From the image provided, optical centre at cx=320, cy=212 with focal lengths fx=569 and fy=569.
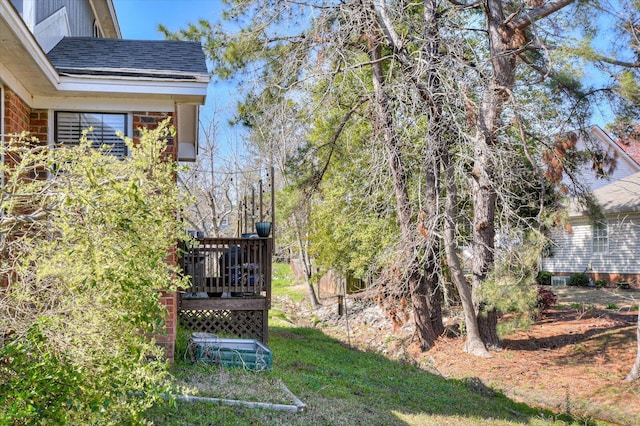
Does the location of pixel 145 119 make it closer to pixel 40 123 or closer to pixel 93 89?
pixel 93 89

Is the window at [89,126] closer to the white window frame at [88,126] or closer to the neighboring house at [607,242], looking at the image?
the white window frame at [88,126]

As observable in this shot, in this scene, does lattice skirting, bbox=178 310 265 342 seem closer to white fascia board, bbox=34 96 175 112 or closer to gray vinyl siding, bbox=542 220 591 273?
white fascia board, bbox=34 96 175 112

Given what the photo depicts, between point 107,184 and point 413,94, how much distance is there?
26.2 ft

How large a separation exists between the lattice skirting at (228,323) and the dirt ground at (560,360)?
13.4 feet

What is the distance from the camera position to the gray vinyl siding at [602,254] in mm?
20438

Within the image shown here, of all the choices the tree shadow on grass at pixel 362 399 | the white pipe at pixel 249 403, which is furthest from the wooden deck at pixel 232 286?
the white pipe at pixel 249 403

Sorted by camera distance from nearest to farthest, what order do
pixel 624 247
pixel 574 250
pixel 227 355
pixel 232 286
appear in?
pixel 227 355
pixel 232 286
pixel 624 247
pixel 574 250

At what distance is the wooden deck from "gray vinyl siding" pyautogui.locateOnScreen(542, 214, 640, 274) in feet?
41.4

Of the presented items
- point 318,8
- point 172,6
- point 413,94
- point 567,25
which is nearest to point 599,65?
point 567,25

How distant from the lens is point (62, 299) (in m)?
3.70

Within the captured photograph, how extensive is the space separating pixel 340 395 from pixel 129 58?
5.33 m

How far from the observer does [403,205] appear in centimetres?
1245

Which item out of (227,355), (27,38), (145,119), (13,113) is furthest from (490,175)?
(27,38)

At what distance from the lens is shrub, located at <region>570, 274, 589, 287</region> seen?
21.9m
